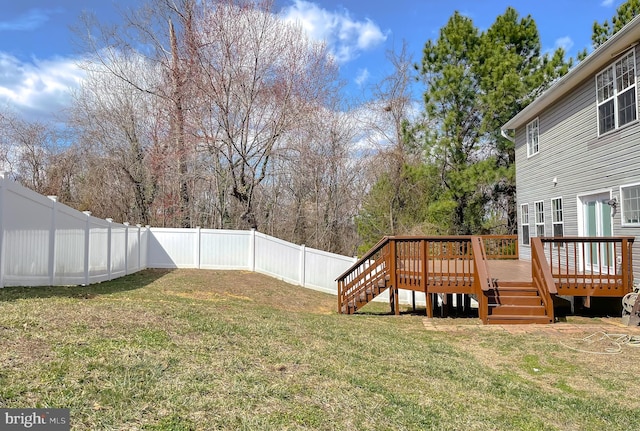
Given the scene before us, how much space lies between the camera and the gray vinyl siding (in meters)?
7.93

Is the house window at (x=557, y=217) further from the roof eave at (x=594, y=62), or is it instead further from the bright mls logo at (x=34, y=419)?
the bright mls logo at (x=34, y=419)

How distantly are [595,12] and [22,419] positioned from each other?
2166cm

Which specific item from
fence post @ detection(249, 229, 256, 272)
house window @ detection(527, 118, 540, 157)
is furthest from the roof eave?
fence post @ detection(249, 229, 256, 272)

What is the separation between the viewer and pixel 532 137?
1247cm

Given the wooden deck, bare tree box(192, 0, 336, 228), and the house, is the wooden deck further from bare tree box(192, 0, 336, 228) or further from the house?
bare tree box(192, 0, 336, 228)

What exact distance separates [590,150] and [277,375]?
348 inches

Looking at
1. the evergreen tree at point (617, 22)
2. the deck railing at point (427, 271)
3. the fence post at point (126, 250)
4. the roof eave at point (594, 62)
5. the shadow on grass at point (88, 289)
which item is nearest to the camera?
the shadow on grass at point (88, 289)

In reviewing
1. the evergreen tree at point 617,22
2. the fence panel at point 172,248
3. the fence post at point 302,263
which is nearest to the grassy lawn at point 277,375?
the fence post at point 302,263

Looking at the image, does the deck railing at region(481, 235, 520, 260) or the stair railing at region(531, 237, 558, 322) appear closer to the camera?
the stair railing at region(531, 237, 558, 322)

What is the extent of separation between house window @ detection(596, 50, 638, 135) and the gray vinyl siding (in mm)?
163

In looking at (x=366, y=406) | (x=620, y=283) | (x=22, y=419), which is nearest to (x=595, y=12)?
(x=620, y=283)

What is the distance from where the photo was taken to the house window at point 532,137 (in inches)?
478

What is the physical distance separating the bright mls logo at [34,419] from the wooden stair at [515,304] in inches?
269

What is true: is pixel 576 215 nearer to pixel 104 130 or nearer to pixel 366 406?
pixel 366 406
